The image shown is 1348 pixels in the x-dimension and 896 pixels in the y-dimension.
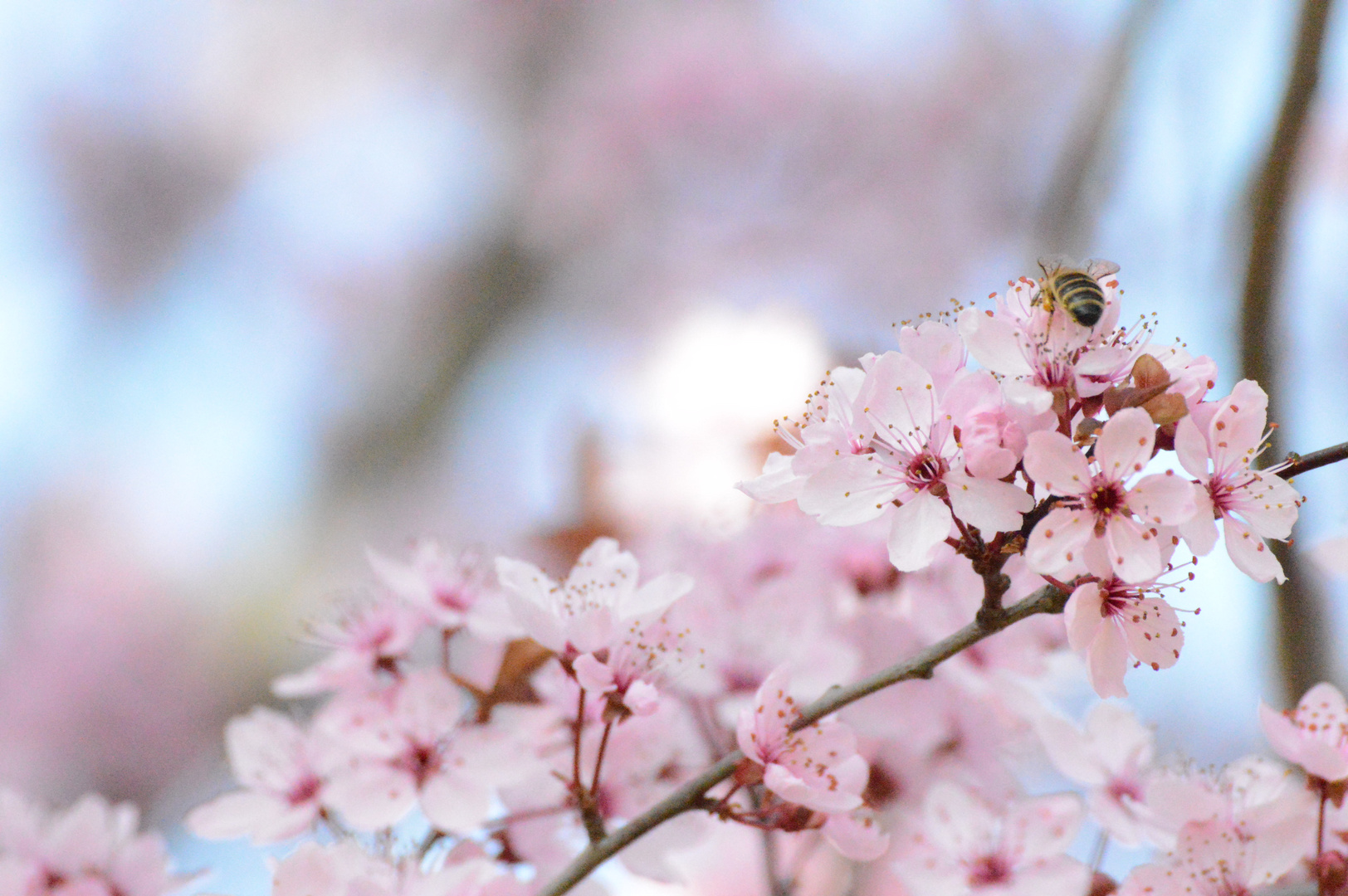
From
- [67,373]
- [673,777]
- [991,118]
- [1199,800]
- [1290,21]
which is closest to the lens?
[1199,800]

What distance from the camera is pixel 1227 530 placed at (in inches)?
17.2

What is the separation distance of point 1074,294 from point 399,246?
133 inches

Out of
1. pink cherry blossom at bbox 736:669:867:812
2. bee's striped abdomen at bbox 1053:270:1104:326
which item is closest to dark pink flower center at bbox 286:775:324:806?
pink cherry blossom at bbox 736:669:867:812

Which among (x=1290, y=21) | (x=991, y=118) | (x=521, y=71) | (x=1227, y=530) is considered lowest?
(x=1227, y=530)

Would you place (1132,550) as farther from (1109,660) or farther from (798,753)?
(798,753)

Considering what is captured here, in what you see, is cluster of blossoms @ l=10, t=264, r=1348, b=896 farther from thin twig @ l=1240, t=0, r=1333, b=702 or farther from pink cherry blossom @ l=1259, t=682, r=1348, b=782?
thin twig @ l=1240, t=0, r=1333, b=702

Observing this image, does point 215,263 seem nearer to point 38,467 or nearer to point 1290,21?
point 38,467

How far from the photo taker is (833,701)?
1.55 feet

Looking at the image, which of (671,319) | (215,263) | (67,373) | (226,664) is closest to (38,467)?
(67,373)

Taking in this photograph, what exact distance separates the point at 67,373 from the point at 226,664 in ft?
4.17

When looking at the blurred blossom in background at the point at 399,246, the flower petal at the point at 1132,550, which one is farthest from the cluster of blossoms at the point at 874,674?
the blurred blossom in background at the point at 399,246

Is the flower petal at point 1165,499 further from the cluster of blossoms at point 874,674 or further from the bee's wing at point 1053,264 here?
the bee's wing at point 1053,264

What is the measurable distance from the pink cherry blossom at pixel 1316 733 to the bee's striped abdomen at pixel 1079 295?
249mm

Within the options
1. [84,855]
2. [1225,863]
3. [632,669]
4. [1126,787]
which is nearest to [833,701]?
[632,669]
